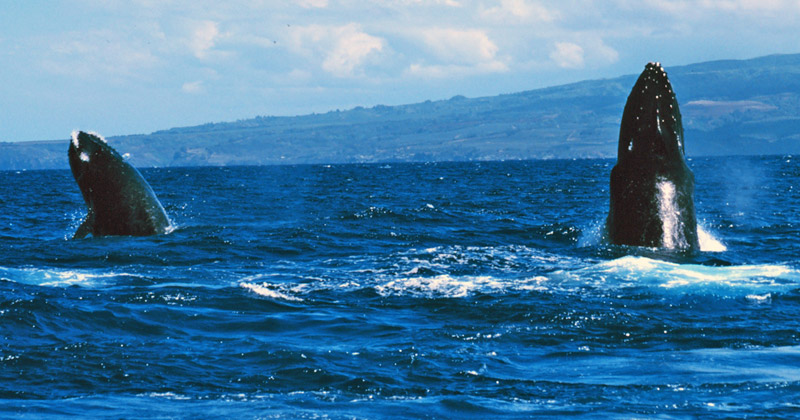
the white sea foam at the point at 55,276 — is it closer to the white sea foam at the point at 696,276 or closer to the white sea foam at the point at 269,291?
the white sea foam at the point at 269,291

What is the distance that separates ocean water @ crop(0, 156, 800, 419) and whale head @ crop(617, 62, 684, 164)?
153cm

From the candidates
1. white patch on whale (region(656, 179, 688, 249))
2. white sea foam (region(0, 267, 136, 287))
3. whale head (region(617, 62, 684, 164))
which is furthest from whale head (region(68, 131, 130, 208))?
white patch on whale (region(656, 179, 688, 249))

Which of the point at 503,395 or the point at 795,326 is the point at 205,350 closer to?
the point at 503,395

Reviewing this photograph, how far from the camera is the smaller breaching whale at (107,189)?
19672 mm

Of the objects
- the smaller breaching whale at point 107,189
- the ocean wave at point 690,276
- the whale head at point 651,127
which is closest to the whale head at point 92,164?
the smaller breaching whale at point 107,189

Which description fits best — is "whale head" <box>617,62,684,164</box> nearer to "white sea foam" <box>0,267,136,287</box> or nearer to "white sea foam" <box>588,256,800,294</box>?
"white sea foam" <box>588,256,800,294</box>

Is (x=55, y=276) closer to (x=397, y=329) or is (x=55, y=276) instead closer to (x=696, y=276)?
(x=397, y=329)

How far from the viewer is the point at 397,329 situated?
429 inches

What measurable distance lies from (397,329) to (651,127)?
6234 mm

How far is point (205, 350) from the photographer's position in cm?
979

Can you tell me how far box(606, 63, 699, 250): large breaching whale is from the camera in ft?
49.5

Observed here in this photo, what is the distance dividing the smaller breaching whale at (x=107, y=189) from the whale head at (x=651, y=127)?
972cm

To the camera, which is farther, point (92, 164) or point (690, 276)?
point (92, 164)

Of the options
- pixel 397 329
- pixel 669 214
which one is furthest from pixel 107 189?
pixel 669 214
